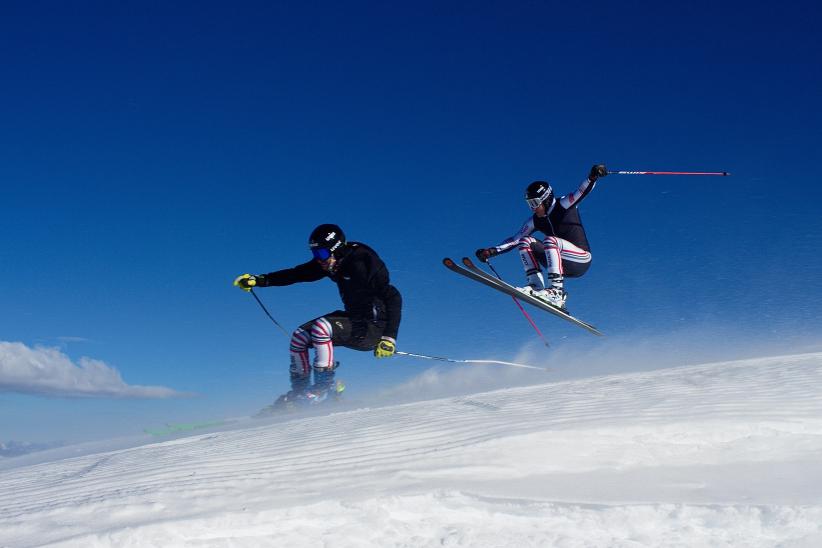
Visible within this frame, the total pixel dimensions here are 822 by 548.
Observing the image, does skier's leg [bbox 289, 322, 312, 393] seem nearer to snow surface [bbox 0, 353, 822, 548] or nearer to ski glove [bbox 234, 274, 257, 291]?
ski glove [bbox 234, 274, 257, 291]

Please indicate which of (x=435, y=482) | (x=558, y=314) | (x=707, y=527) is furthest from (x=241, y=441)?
(x=558, y=314)

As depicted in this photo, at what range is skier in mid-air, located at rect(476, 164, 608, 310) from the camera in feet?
31.3

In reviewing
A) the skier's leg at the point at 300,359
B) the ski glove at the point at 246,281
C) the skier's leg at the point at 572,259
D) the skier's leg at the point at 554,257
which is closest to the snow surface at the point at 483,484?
the skier's leg at the point at 300,359

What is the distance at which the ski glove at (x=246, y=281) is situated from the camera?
9.22 m

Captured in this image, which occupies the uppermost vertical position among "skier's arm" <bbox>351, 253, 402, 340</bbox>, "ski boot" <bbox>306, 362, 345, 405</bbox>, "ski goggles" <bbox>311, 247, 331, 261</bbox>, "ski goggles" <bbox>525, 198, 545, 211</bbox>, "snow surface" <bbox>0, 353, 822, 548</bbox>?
"ski goggles" <bbox>525, 198, 545, 211</bbox>

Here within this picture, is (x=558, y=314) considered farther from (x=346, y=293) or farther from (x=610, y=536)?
(x=610, y=536)

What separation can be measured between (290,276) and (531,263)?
366 centimetres

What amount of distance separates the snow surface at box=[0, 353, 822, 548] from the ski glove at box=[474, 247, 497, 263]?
4.72 m

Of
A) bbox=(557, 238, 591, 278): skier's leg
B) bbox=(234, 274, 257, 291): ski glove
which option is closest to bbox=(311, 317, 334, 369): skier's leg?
bbox=(234, 274, 257, 291): ski glove

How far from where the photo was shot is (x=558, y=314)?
388 inches

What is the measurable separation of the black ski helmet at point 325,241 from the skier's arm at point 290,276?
1.43 ft

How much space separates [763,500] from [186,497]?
268cm

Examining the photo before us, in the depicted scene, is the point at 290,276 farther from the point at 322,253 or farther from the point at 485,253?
the point at 485,253

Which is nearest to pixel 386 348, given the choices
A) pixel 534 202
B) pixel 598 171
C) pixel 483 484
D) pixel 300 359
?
pixel 300 359
